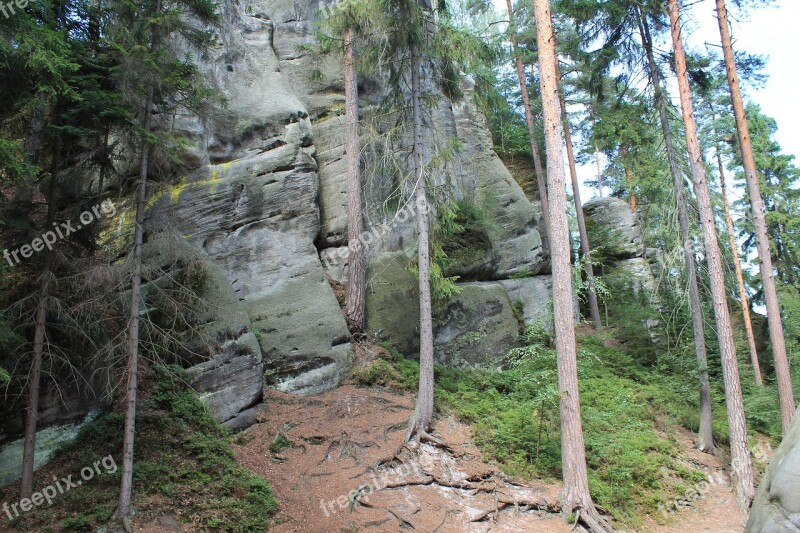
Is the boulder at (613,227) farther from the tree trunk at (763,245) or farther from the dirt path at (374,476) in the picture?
the dirt path at (374,476)

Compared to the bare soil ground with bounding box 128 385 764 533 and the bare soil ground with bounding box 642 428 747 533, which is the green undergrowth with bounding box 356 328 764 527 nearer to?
the bare soil ground with bounding box 642 428 747 533

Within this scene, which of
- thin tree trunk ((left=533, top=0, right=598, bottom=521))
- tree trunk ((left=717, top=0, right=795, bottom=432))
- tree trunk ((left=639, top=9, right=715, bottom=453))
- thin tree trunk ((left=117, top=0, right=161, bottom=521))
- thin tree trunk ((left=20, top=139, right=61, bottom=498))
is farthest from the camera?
tree trunk ((left=639, top=9, right=715, bottom=453))

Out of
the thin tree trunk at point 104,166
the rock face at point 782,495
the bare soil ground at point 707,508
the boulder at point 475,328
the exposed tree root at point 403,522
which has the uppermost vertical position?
the thin tree trunk at point 104,166

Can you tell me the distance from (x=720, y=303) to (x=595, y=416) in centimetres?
392

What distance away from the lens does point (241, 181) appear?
14.1 metres

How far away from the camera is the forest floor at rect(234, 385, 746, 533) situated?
27.3 ft

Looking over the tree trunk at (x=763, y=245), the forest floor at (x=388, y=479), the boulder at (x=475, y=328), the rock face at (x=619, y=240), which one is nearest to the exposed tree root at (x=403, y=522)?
the forest floor at (x=388, y=479)

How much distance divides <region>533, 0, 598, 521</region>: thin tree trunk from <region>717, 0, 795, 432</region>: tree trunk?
5.27 meters

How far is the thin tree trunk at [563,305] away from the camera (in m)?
8.70

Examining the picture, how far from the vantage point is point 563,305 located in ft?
30.5

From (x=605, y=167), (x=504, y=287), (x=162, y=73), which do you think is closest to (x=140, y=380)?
(x=162, y=73)

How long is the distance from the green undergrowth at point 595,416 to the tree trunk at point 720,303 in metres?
0.85

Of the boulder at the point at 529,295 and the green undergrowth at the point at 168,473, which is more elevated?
the boulder at the point at 529,295

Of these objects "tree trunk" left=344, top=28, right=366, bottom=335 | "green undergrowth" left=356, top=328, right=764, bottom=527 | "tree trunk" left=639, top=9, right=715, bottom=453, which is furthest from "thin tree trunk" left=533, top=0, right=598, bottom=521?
"tree trunk" left=344, top=28, right=366, bottom=335
